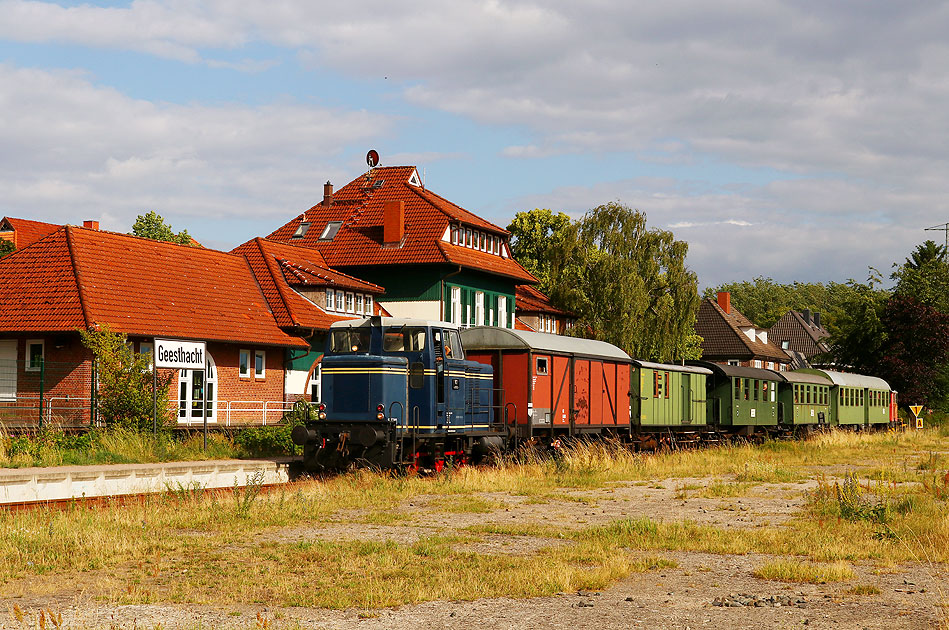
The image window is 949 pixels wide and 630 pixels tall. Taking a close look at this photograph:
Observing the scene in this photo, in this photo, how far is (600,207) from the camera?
202 feet

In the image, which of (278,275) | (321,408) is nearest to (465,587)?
(321,408)

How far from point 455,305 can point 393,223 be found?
4955 millimetres

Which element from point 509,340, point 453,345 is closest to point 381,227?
point 509,340

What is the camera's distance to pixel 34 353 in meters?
30.5

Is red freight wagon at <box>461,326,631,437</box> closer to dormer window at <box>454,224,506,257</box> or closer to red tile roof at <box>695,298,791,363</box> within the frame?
dormer window at <box>454,224,506,257</box>

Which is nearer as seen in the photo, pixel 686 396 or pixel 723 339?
pixel 686 396

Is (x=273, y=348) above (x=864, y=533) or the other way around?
above

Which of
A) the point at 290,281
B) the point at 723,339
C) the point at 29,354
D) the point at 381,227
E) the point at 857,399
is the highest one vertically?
the point at 381,227

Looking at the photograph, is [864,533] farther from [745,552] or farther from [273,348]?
Result: [273,348]

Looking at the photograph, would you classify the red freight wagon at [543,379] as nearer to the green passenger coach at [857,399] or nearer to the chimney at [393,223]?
the chimney at [393,223]

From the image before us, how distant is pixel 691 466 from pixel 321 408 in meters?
10.4

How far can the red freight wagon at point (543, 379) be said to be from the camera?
2456 centimetres

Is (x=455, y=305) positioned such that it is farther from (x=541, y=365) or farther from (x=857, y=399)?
(x=541, y=365)

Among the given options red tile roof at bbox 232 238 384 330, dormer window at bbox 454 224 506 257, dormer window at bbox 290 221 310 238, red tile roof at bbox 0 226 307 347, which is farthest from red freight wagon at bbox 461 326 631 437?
dormer window at bbox 290 221 310 238
